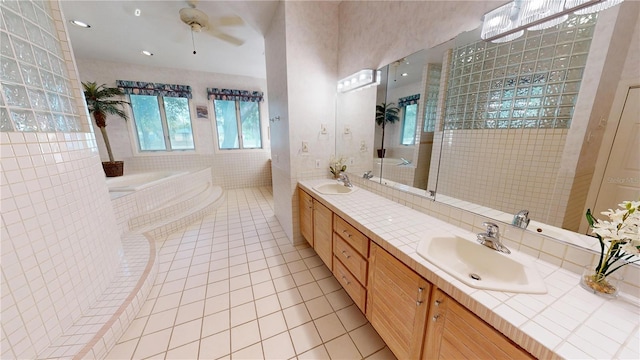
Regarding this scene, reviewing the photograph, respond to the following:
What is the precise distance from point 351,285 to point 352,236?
38cm

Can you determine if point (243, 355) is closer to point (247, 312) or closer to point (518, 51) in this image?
point (247, 312)

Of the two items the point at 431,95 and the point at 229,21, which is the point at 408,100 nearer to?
the point at 431,95

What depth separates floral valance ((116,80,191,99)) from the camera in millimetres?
3795

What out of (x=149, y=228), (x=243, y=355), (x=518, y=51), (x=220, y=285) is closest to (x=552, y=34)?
(x=518, y=51)

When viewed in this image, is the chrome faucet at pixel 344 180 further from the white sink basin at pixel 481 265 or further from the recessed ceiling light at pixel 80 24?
the recessed ceiling light at pixel 80 24

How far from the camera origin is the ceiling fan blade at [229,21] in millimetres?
2404

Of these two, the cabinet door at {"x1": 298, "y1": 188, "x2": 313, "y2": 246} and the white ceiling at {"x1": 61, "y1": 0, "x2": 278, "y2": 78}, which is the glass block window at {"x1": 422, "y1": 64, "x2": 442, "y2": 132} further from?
the white ceiling at {"x1": 61, "y1": 0, "x2": 278, "y2": 78}

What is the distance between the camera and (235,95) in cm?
454

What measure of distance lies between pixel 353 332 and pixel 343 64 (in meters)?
2.42

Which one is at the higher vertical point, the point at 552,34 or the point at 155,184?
the point at 552,34

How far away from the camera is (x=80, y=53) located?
3.35m

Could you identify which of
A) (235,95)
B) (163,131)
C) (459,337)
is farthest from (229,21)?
(459,337)

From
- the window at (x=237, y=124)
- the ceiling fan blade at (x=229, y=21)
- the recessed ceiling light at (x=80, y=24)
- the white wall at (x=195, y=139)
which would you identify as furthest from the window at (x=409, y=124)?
the window at (x=237, y=124)

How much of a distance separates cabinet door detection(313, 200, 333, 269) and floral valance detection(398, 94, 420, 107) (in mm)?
1062
